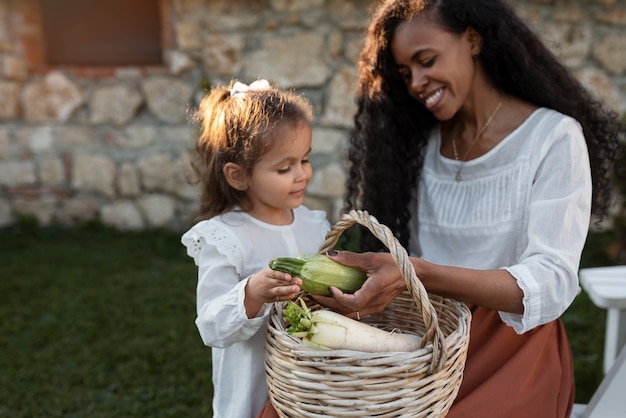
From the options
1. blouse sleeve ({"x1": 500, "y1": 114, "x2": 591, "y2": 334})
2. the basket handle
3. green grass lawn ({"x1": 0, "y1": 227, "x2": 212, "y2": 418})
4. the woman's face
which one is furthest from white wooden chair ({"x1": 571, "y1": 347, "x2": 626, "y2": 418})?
green grass lawn ({"x1": 0, "y1": 227, "x2": 212, "y2": 418})

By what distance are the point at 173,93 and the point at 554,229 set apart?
11.9 ft

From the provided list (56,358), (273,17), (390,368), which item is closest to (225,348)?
(390,368)

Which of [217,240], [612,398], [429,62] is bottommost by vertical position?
[612,398]

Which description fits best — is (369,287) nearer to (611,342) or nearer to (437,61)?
(437,61)

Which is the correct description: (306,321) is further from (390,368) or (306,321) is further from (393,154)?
(393,154)

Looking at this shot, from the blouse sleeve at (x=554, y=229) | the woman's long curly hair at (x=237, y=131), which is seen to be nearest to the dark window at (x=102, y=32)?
the woman's long curly hair at (x=237, y=131)

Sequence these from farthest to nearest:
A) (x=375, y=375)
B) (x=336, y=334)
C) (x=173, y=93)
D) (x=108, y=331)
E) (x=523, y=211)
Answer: (x=173, y=93) → (x=108, y=331) → (x=523, y=211) → (x=336, y=334) → (x=375, y=375)

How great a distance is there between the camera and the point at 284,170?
5.57 ft

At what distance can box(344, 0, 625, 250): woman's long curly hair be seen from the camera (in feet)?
6.14

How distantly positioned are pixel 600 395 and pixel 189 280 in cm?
292

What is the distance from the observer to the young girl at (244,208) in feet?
5.41

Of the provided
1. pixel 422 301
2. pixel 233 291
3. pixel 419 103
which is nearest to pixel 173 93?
pixel 419 103

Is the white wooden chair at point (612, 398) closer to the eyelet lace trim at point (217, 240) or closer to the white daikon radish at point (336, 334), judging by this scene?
the white daikon radish at point (336, 334)

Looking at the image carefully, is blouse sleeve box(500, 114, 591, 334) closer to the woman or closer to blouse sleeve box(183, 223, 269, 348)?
the woman
